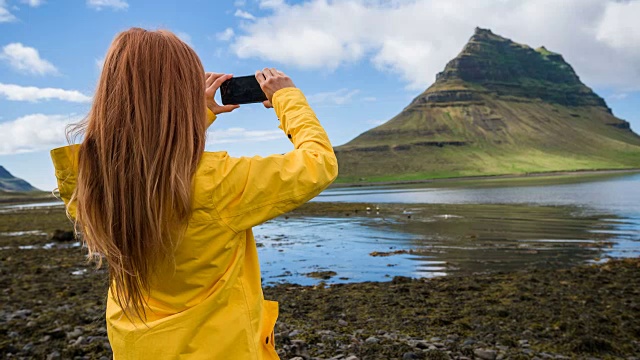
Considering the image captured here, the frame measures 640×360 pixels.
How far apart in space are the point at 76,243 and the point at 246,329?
88.9 ft

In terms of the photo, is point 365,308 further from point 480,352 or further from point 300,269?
point 300,269

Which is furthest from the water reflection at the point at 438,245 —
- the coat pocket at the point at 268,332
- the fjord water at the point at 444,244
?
the coat pocket at the point at 268,332

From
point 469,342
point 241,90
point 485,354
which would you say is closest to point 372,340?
point 469,342

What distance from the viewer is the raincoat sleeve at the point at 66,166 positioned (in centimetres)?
222

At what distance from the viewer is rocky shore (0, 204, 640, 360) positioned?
7707mm

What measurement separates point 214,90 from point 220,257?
1.01m

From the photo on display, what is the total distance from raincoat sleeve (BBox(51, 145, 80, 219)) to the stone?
6693mm

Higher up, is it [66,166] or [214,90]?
[214,90]

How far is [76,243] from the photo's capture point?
84.8 feet

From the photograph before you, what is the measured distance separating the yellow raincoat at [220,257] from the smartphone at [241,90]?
0.50 meters

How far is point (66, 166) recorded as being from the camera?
88.7 inches

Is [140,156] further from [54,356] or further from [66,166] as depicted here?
[54,356]

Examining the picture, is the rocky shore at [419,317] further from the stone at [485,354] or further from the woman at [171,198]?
the woman at [171,198]

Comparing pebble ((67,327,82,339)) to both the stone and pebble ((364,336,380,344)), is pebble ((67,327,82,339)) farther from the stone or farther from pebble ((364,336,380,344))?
the stone
